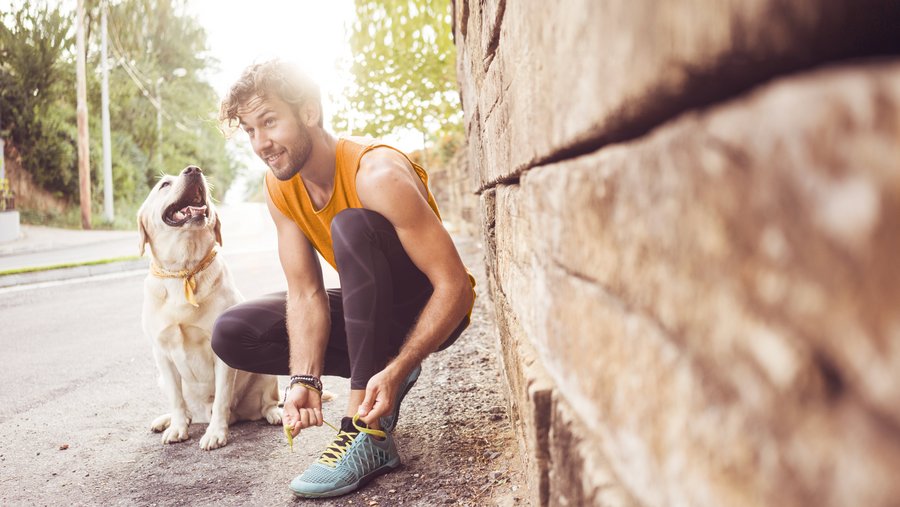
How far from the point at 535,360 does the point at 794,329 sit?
864 mm

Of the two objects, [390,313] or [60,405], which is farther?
[60,405]

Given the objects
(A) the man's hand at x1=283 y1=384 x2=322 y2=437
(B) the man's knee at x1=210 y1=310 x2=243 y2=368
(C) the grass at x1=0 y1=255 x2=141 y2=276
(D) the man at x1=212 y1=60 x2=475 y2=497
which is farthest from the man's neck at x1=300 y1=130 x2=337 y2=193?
(C) the grass at x1=0 y1=255 x2=141 y2=276

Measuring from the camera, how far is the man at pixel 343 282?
2186 millimetres

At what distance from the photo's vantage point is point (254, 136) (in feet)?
8.08

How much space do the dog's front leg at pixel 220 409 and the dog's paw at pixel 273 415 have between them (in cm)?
17

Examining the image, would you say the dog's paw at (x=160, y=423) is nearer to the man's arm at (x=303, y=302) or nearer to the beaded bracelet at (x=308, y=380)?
the man's arm at (x=303, y=302)

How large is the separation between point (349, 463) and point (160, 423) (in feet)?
4.21

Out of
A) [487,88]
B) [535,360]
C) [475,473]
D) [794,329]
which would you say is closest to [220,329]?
A: [475,473]

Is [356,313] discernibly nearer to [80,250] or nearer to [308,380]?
[308,380]

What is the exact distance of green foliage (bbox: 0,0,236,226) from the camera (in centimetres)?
2114

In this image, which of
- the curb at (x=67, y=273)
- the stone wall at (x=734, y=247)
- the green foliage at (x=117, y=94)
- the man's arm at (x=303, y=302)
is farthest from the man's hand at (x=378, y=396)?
the green foliage at (x=117, y=94)

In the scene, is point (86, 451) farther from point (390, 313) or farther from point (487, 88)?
point (487, 88)

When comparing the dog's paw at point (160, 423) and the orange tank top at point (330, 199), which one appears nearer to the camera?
the orange tank top at point (330, 199)

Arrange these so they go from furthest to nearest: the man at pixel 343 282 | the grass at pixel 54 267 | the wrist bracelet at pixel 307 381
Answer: the grass at pixel 54 267, the wrist bracelet at pixel 307 381, the man at pixel 343 282
